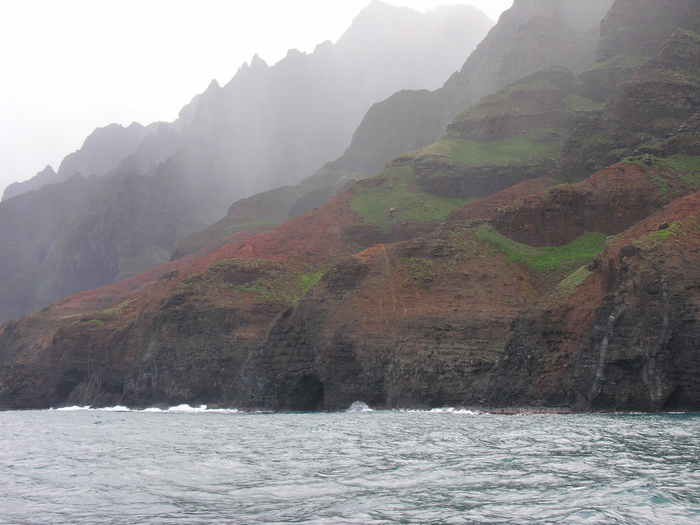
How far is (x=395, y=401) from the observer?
2413 inches

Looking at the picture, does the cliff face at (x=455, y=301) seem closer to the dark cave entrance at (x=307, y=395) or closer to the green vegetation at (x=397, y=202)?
the dark cave entrance at (x=307, y=395)

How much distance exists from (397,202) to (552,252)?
146ft

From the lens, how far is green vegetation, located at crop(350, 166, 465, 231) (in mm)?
112875

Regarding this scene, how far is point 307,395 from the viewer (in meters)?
70.5

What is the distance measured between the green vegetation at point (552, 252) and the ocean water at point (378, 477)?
1503 inches

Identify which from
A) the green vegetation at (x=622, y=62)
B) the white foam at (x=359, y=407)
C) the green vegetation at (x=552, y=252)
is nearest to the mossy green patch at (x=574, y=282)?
the green vegetation at (x=552, y=252)

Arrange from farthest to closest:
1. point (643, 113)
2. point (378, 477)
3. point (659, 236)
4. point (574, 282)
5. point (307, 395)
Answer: point (643, 113) < point (307, 395) < point (574, 282) < point (659, 236) < point (378, 477)

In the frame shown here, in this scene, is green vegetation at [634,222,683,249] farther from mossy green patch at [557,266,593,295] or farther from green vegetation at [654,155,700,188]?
green vegetation at [654,155,700,188]

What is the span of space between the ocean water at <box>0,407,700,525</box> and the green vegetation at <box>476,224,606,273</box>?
38.2 meters

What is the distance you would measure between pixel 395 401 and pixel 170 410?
32806 mm

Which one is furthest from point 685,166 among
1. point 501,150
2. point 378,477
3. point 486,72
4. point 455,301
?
point 486,72

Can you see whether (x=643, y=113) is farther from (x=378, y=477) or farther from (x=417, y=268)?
(x=378, y=477)

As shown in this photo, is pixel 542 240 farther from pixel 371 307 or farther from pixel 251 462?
pixel 251 462

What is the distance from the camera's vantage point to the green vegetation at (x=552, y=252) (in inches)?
2881
